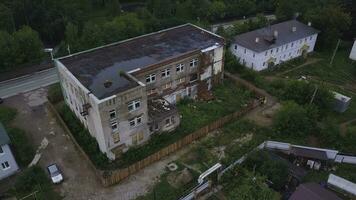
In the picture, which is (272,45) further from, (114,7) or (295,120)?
(114,7)

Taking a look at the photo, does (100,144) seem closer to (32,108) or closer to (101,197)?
(101,197)

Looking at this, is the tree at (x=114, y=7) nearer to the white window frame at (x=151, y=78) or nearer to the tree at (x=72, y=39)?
the tree at (x=72, y=39)

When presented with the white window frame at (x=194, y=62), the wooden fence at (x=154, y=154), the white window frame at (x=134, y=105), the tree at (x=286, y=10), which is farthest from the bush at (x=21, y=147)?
the tree at (x=286, y=10)

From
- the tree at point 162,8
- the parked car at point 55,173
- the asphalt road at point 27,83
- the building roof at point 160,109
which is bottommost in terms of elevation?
the parked car at point 55,173

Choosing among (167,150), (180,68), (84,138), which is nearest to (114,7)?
(180,68)

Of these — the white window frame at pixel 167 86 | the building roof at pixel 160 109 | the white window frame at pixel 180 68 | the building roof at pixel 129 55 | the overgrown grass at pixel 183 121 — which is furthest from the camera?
the white window frame at pixel 167 86

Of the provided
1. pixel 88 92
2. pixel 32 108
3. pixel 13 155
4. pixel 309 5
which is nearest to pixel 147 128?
pixel 88 92

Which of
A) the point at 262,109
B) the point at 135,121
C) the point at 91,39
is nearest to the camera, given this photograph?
the point at 135,121

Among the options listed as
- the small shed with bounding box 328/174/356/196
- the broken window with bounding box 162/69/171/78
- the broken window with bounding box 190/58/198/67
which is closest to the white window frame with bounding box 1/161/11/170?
the broken window with bounding box 162/69/171/78
